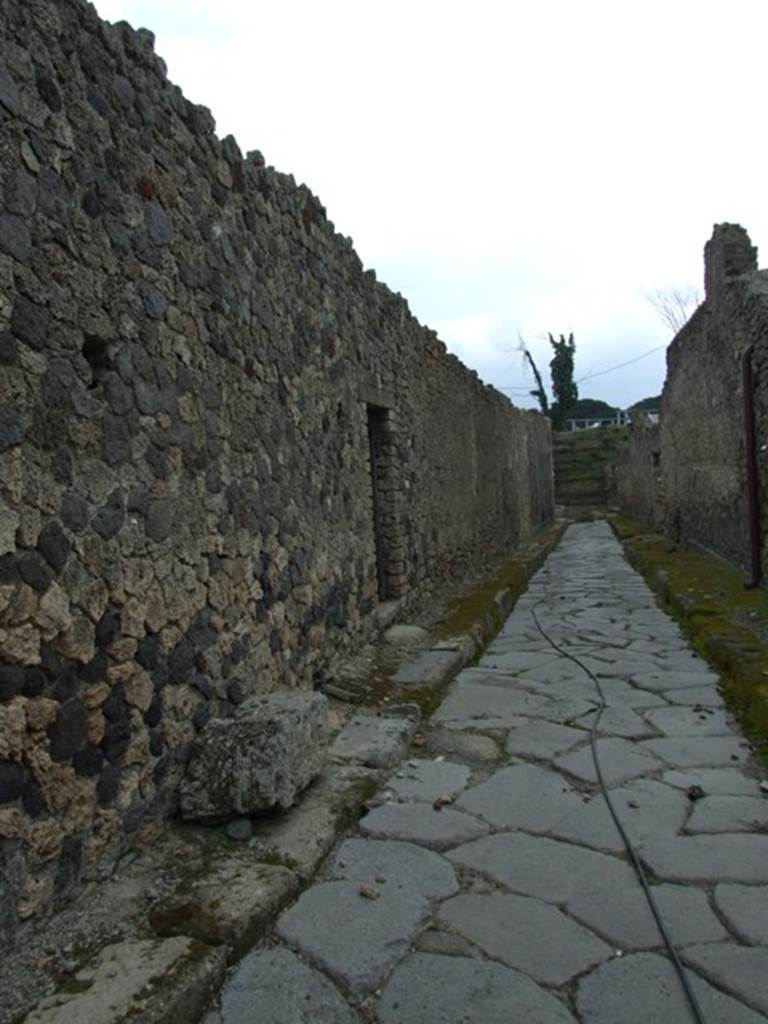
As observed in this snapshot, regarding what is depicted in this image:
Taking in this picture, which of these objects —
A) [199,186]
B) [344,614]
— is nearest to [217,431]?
[199,186]

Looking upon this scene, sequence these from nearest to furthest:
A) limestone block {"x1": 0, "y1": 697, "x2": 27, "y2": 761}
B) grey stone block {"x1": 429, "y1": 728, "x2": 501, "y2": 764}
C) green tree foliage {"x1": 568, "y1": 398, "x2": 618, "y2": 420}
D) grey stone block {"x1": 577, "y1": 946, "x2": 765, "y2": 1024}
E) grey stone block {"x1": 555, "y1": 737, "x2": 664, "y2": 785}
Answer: grey stone block {"x1": 577, "y1": 946, "x2": 765, "y2": 1024} → limestone block {"x1": 0, "y1": 697, "x2": 27, "y2": 761} → grey stone block {"x1": 555, "y1": 737, "x2": 664, "y2": 785} → grey stone block {"x1": 429, "y1": 728, "x2": 501, "y2": 764} → green tree foliage {"x1": 568, "y1": 398, "x2": 618, "y2": 420}

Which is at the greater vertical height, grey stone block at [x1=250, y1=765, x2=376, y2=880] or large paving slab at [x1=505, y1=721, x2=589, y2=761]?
grey stone block at [x1=250, y1=765, x2=376, y2=880]

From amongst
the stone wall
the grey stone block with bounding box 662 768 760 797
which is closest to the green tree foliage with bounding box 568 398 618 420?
the stone wall

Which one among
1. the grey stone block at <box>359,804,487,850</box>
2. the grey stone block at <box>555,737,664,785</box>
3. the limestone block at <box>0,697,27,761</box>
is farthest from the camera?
the grey stone block at <box>555,737,664,785</box>

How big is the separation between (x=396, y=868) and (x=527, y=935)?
0.53 m

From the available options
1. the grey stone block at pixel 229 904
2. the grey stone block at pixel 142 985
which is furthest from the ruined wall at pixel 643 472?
the grey stone block at pixel 142 985

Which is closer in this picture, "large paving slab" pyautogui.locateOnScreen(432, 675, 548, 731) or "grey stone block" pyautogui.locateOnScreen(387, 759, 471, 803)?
"grey stone block" pyautogui.locateOnScreen(387, 759, 471, 803)

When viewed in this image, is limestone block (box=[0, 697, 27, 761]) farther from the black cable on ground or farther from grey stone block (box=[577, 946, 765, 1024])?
the black cable on ground

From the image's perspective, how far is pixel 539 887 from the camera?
2.48m

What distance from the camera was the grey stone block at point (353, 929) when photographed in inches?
80.9

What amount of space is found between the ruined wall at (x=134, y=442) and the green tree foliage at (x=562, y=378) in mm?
41370

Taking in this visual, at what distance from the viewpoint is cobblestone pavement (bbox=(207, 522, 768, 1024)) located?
1930 millimetres

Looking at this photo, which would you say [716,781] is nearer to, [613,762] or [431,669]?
[613,762]

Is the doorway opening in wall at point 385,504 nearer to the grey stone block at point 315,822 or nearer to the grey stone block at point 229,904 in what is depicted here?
the grey stone block at point 315,822
